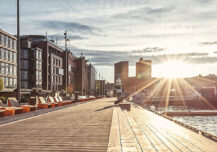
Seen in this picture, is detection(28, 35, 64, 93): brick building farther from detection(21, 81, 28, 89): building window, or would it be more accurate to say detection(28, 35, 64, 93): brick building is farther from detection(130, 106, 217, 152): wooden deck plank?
detection(130, 106, 217, 152): wooden deck plank

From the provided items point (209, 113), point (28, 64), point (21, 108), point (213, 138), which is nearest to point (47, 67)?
point (28, 64)

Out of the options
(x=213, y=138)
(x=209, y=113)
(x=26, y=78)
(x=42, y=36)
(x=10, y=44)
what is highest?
(x=42, y=36)

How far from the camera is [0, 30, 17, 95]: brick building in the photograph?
64.3 metres

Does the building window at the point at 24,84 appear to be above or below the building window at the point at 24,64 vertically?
below

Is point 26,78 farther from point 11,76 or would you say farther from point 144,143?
point 144,143

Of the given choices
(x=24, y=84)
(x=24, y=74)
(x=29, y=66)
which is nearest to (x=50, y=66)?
(x=29, y=66)

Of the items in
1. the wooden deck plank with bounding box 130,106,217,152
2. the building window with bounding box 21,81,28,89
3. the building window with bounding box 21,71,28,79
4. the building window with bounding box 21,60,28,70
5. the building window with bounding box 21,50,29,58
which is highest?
the building window with bounding box 21,50,29,58

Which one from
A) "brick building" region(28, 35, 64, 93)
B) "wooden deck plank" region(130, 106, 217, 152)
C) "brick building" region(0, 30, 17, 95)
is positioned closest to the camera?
"wooden deck plank" region(130, 106, 217, 152)

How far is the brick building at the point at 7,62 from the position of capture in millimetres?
64312

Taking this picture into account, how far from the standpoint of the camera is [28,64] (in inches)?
3164

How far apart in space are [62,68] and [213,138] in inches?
3983

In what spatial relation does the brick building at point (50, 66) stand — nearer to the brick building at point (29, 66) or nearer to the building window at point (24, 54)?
the brick building at point (29, 66)

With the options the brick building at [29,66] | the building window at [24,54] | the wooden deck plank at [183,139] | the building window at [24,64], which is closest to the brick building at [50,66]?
the brick building at [29,66]

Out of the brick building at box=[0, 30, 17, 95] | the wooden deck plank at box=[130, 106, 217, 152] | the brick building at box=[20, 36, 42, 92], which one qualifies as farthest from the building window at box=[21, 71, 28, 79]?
the wooden deck plank at box=[130, 106, 217, 152]
